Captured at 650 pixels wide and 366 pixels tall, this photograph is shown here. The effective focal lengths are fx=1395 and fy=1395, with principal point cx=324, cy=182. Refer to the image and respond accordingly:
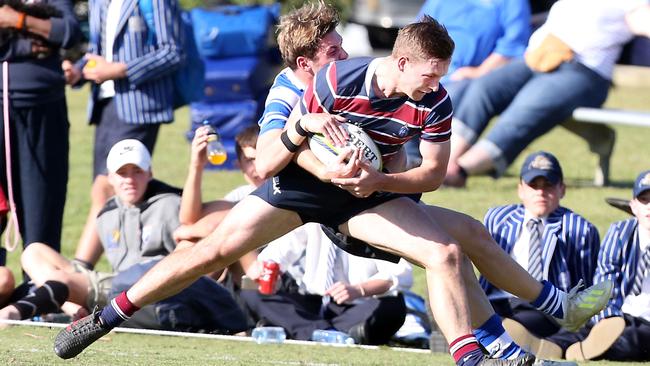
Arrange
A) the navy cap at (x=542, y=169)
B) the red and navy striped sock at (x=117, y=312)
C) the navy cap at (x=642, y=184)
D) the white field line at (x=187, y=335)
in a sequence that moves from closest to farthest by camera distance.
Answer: the red and navy striped sock at (x=117, y=312) → the white field line at (x=187, y=335) → the navy cap at (x=642, y=184) → the navy cap at (x=542, y=169)

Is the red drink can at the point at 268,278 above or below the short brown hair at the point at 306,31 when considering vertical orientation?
below

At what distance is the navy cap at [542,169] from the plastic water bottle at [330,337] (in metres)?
1.36

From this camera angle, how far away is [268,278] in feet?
26.6

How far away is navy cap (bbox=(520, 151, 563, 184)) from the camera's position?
7887mm

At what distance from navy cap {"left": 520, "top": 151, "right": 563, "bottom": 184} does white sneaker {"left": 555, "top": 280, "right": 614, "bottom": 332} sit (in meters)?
1.50

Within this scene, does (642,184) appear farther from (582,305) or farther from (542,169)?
(582,305)

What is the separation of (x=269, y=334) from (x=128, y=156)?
59.2 inches

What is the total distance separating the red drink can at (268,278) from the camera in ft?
26.6

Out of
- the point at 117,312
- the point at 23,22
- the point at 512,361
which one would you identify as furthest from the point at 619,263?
the point at 23,22

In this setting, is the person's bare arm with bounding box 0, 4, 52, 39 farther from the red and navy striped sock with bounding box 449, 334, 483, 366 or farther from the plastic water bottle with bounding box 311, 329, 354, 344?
the red and navy striped sock with bounding box 449, 334, 483, 366

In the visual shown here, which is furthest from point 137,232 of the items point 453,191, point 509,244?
point 453,191

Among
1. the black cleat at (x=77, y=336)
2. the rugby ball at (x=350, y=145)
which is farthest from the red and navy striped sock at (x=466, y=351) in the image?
the black cleat at (x=77, y=336)

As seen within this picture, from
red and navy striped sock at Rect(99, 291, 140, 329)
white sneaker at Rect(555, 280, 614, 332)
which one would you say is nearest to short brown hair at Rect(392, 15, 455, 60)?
white sneaker at Rect(555, 280, 614, 332)

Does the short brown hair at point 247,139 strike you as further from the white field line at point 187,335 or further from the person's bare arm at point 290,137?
the person's bare arm at point 290,137
